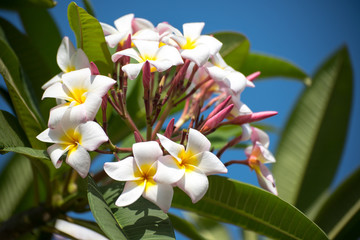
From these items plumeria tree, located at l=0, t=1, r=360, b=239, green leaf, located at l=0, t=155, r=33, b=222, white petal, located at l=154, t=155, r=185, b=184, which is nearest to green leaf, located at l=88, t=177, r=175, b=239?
plumeria tree, located at l=0, t=1, r=360, b=239

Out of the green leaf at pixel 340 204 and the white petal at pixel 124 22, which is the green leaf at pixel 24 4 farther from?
the green leaf at pixel 340 204

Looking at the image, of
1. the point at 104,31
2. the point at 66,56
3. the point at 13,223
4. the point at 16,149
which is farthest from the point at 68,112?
the point at 13,223

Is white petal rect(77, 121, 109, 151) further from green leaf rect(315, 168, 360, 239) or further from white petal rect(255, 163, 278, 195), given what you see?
green leaf rect(315, 168, 360, 239)

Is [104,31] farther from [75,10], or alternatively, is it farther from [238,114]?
[238,114]

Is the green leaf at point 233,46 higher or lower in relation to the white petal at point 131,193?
higher

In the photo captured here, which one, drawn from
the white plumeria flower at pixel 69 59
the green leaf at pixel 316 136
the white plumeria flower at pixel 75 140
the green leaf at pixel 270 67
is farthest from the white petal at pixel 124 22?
the green leaf at pixel 316 136
